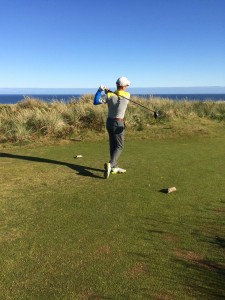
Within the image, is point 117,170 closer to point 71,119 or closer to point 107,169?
point 107,169

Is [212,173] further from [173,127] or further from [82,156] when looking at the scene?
[173,127]

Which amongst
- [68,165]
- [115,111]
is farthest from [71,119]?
[115,111]

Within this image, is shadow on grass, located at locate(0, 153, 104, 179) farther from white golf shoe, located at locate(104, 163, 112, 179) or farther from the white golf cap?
the white golf cap

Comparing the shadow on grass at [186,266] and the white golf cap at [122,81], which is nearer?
the shadow on grass at [186,266]

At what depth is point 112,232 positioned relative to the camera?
17.1 feet

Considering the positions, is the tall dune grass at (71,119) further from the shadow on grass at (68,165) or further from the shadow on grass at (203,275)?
the shadow on grass at (203,275)

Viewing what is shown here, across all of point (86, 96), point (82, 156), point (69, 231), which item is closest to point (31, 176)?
point (82, 156)

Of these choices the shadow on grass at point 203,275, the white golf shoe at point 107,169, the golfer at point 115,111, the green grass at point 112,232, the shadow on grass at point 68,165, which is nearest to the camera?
the shadow on grass at point 203,275

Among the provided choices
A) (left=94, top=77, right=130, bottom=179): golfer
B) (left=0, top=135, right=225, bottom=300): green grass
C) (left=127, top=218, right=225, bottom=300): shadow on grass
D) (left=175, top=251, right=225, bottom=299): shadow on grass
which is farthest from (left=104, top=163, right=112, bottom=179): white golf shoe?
(left=175, top=251, right=225, bottom=299): shadow on grass

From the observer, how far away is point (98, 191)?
7.19m

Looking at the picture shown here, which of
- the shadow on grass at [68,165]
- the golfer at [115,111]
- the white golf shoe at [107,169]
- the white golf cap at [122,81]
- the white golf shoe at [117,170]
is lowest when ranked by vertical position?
the shadow on grass at [68,165]

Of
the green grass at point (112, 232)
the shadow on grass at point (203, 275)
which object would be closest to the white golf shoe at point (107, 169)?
the green grass at point (112, 232)

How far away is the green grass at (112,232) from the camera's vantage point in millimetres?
3891

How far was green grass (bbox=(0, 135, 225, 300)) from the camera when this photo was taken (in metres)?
3.89
